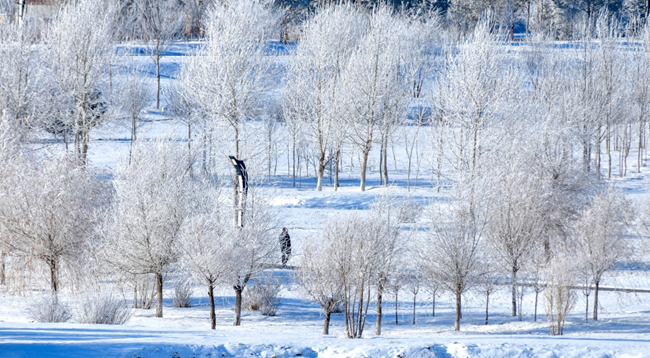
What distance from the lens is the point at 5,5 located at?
55812 millimetres

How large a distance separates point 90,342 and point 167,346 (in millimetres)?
1109

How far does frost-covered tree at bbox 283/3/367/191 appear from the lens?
35000mm

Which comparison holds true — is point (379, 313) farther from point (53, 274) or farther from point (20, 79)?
point (20, 79)

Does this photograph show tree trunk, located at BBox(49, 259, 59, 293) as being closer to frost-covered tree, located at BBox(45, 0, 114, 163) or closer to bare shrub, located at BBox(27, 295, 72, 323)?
bare shrub, located at BBox(27, 295, 72, 323)

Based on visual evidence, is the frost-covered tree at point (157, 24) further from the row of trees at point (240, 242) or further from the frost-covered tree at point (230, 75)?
the row of trees at point (240, 242)

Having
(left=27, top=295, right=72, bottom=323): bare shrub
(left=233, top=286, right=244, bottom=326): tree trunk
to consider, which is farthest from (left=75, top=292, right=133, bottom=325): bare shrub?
(left=233, top=286, right=244, bottom=326): tree trunk

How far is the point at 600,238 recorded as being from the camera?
20.9 m

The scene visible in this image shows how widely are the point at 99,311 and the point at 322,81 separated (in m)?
22.5

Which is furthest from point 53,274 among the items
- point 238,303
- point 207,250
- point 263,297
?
point 263,297

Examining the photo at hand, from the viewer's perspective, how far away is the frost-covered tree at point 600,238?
2031 cm

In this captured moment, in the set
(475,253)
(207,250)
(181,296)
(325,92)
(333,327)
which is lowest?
(333,327)

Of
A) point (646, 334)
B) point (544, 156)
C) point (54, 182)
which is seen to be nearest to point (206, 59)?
point (54, 182)

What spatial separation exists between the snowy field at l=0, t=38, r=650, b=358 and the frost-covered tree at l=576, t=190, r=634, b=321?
106 centimetres

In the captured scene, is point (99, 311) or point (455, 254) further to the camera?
point (455, 254)
